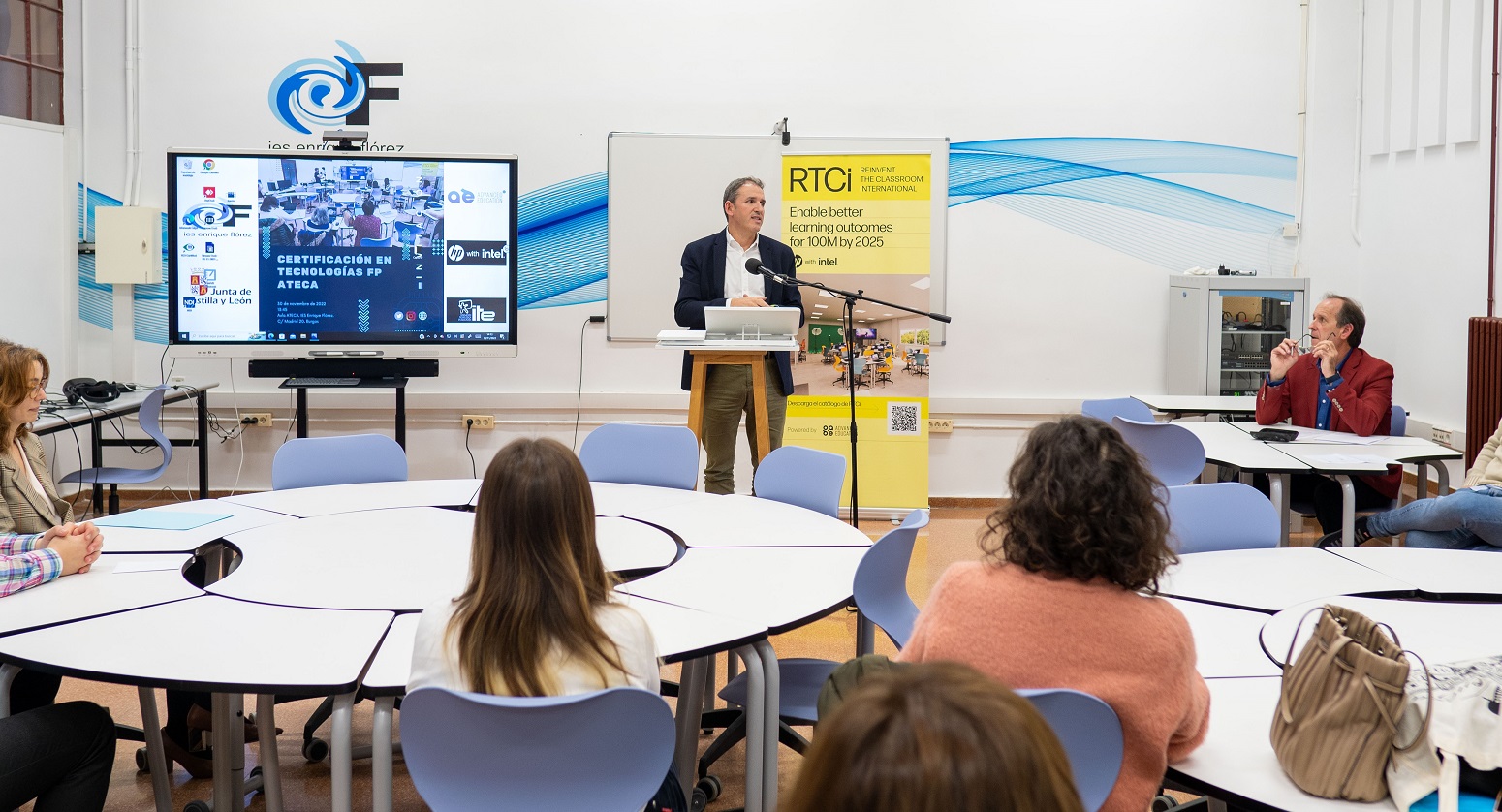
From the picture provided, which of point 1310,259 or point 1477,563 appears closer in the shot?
point 1477,563

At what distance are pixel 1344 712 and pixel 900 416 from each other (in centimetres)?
486

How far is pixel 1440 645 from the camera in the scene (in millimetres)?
2264

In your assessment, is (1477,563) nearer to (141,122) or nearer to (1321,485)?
(1321,485)

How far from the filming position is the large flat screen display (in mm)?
5992

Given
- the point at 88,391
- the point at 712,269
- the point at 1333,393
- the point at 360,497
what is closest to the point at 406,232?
the point at 88,391

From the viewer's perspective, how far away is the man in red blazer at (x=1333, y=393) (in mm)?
4891

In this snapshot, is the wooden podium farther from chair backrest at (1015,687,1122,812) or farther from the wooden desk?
chair backrest at (1015,687,1122,812)

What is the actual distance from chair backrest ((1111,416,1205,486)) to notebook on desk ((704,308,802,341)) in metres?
1.51

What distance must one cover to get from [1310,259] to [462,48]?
5.16m

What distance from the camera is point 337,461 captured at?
4.07m

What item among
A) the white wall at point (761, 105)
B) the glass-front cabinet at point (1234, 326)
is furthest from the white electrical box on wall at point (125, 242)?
the glass-front cabinet at point (1234, 326)

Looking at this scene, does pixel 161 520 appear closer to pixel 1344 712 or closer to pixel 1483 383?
pixel 1344 712

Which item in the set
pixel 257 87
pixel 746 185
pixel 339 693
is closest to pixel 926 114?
pixel 746 185

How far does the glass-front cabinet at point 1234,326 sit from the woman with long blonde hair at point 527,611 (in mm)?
5353
